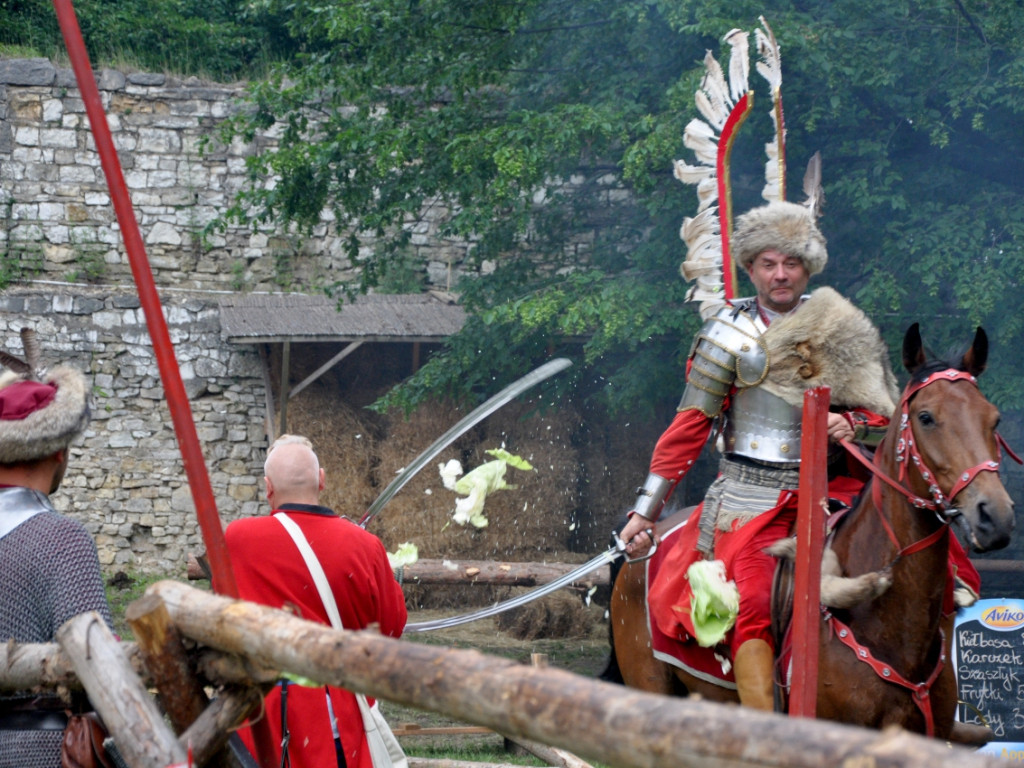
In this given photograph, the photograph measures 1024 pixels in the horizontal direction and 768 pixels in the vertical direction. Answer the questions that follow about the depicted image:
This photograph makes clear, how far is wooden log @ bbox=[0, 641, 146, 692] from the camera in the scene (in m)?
2.50

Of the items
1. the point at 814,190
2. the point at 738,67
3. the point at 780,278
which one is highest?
the point at 738,67

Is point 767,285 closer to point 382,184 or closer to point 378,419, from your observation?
point 382,184

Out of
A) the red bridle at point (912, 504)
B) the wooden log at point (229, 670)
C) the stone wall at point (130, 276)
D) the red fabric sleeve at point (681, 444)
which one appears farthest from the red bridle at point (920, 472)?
the stone wall at point (130, 276)

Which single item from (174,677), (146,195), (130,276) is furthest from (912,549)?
(146,195)

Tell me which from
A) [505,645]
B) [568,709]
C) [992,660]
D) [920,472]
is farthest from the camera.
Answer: [505,645]

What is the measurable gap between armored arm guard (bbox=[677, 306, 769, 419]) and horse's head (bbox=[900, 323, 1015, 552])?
1.97 ft

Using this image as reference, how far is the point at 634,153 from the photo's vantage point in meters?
7.29

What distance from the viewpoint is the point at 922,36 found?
7.28 metres

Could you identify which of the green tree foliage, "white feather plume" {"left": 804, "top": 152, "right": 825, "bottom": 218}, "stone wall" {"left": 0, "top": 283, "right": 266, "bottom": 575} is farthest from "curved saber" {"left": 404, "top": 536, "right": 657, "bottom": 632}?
"stone wall" {"left": 0, "top": 283, "right": 266, "bottom": 575}

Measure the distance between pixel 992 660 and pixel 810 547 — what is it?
4.01m

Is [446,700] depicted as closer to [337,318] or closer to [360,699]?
[360,699]

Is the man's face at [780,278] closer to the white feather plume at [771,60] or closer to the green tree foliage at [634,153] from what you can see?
the white feather plume at [771,60]

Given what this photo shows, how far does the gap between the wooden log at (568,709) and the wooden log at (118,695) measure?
26 centimetres

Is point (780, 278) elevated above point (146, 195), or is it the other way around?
point (146, 195)
